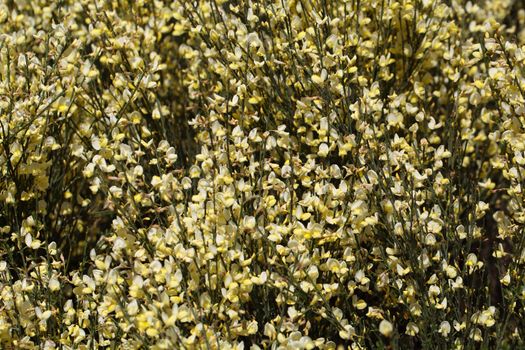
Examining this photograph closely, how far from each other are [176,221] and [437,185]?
114 cm

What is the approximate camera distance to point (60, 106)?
11.3 ft

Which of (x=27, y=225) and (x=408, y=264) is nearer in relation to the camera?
(x=408, y=264)

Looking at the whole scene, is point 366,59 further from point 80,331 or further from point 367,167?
point 80,331

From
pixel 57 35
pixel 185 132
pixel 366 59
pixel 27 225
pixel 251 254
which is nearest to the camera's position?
pixel 251 254

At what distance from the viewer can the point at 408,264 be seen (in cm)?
293

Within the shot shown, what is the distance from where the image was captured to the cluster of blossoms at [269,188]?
110 inches

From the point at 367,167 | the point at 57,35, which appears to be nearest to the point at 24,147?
the point at 57,35

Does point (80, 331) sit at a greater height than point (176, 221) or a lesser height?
lesser

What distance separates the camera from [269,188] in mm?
2941

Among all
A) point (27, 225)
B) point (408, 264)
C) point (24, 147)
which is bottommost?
point (408, 264)

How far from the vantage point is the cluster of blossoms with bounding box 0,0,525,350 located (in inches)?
110

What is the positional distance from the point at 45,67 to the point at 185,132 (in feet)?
3.89

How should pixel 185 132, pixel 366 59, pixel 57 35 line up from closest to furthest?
pixel 57 35 < pixel 366 59 < pixel 185 132

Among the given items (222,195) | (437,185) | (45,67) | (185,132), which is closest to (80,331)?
(222,195)
